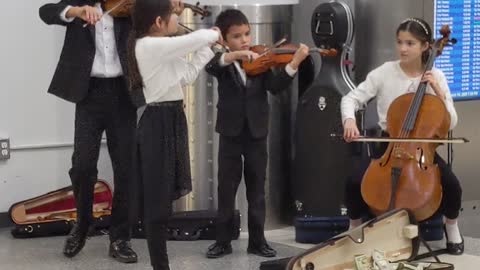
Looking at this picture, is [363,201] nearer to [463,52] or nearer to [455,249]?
[455,249]

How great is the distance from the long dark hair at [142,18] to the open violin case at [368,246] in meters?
0.88

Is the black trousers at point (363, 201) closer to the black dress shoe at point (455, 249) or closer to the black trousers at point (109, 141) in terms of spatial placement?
the black dress shoe at point (455, 249)

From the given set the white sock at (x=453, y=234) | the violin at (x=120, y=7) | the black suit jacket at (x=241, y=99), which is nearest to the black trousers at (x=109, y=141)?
the violin at (x=120, y=7)

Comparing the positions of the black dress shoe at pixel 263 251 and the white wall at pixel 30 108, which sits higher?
the white wall at pixel 30 108

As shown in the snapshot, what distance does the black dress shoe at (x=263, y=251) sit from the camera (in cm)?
433

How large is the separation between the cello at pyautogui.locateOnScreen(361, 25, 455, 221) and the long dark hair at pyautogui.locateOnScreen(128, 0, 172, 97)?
3.42 feet

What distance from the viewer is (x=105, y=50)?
4.21 metres

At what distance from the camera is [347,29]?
15.1 ft

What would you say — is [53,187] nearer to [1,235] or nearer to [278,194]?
[1,235]

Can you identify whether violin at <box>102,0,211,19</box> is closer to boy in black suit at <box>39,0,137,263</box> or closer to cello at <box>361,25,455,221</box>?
boy in black suit at <box>39,0,137,263</box>

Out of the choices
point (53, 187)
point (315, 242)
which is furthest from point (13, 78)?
point (315, 242)

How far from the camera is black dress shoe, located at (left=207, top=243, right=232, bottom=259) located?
4.33 meters

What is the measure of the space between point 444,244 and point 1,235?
210 centimetres

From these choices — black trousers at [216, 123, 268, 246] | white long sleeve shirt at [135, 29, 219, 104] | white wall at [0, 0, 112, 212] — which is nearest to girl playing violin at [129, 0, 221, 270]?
white long sleeve shirt at [135, 29, 219, 104]
